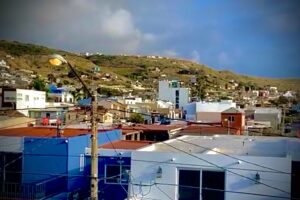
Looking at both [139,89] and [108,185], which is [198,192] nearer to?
[108,185]

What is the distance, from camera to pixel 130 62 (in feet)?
408

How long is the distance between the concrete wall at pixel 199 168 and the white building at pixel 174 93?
4509cm

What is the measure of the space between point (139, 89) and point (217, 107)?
46.8 meters

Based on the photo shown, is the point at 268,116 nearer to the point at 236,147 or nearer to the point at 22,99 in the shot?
the point at 22,99

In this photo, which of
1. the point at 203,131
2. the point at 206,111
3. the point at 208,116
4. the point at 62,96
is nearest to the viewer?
the point at 203,131

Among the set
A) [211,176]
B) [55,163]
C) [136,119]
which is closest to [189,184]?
[211,176]

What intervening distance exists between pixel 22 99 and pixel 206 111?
15536mm

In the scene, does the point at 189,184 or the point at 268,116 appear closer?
the point at 189,184

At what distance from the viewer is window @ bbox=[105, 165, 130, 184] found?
1326cm

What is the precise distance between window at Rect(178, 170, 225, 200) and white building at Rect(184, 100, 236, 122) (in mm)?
26711

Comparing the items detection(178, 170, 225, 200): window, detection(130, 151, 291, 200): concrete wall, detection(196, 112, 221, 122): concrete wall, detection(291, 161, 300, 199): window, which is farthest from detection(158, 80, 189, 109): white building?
detection(291, 161, 300, 199): window

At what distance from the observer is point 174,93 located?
5822 cm

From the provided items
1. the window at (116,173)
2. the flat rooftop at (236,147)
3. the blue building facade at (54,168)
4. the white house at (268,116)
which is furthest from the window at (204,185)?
the white house at (268,116)

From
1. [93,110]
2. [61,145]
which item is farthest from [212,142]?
[93,110]
